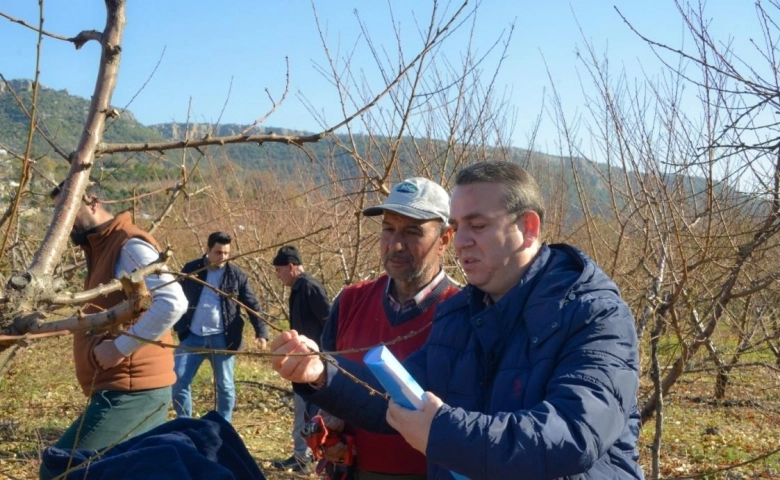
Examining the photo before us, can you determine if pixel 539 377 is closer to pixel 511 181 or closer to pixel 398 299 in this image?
pixel 511 181

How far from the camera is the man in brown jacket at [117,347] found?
3.07 meters

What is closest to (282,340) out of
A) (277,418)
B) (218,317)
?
(218,317)

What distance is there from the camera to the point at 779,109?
3.70 meters

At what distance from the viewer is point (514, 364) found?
183cm

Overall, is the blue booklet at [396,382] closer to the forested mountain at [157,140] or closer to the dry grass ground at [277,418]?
the forested mountain at [157,140]

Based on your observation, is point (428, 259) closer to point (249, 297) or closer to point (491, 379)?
point (491, 379)

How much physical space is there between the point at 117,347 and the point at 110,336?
0.81 ft

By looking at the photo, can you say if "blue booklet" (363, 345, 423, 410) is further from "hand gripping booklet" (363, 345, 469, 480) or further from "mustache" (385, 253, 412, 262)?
"mustache" (385, 253, 412, 262)

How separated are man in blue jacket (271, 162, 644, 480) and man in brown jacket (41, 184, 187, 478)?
1.09 m

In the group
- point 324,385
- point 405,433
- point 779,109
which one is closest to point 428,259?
point 324,385

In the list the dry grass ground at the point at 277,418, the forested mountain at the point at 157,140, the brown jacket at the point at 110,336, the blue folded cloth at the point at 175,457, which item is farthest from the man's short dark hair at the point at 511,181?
the dry grass ground at the point at 277,418

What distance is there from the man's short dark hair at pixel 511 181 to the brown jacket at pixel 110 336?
1.69 m

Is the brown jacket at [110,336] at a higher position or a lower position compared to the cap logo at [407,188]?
lower

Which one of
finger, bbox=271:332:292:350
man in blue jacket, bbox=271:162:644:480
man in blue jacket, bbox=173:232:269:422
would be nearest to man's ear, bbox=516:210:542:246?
man in blue jacket, bbox=271:162:644:480
